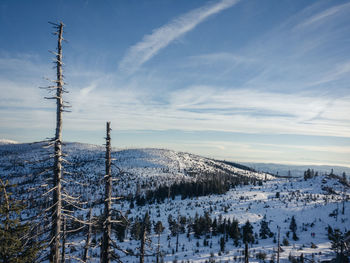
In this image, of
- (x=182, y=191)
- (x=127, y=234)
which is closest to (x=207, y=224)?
(x=127, y=234)

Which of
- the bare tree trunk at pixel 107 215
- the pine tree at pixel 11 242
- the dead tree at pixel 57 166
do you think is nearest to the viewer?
the dead tree at pixel 57 166

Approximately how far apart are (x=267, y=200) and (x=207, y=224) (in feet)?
120

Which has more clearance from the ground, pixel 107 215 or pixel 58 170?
pixel 58 170

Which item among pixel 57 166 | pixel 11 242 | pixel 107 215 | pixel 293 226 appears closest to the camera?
pixel 57 166

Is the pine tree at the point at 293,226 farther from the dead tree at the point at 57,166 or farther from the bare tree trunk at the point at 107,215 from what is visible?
the dead tree at the point at 57,166

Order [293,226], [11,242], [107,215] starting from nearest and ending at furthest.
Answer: [11,242], [107,215], [293,226]

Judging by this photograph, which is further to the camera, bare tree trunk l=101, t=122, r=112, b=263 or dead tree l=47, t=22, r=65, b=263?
bare tree trunk l=101, t=122, r=112, b=263

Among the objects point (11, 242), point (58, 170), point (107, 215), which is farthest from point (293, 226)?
point (58, 170)

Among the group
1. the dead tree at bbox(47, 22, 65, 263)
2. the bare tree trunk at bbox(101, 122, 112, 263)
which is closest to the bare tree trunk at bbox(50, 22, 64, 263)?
the dead tree at bbox(47, 22, 65, 263)

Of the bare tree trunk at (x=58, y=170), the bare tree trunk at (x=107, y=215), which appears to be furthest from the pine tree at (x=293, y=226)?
the bare tree trunk at (x=58, y=170)

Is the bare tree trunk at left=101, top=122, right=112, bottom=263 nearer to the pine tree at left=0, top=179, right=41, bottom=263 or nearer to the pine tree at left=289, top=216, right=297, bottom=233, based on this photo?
the pine tree at left=0, top=179, right=41, bottom=263

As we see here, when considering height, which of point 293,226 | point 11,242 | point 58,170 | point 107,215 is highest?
point 58,170

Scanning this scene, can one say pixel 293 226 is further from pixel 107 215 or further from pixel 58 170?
pixel 58 170

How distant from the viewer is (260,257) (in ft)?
115
